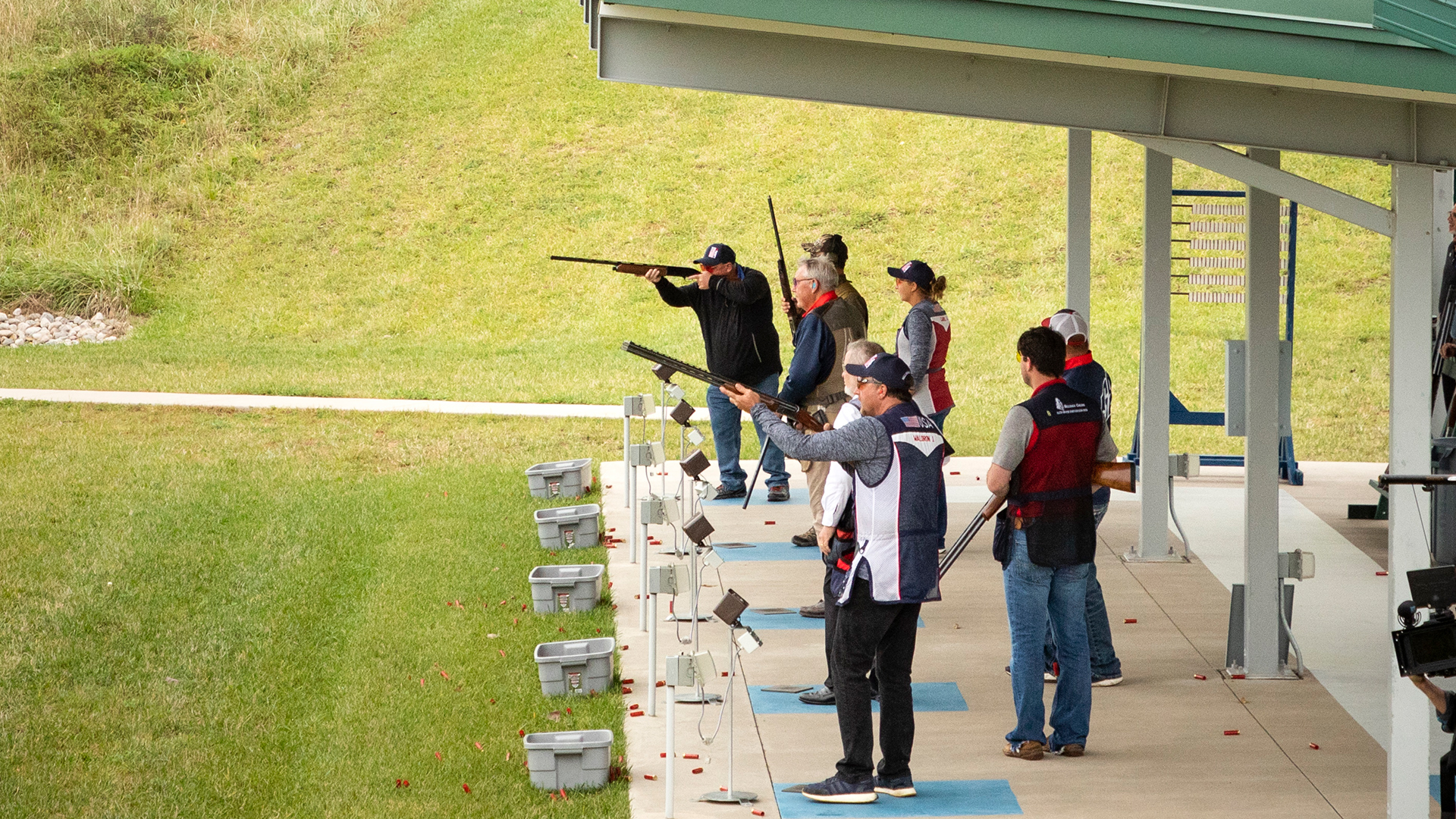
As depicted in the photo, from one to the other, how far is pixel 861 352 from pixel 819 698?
6.50 feet

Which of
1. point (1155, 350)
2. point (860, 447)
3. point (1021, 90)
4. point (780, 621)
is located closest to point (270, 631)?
point (780, 621)

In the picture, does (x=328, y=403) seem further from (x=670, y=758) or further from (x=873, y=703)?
(x=670, y=758)

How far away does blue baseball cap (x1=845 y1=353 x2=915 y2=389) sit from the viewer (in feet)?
19.1

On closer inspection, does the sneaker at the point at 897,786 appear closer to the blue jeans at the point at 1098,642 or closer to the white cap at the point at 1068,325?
the blue jeans at the point at 1098,642

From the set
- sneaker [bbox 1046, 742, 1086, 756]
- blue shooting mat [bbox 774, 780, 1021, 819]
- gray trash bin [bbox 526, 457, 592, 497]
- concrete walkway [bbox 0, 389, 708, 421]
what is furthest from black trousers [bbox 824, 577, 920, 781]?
concrete walkway [bbox 0, 389, 708, 421]

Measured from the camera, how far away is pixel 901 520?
18.9ft

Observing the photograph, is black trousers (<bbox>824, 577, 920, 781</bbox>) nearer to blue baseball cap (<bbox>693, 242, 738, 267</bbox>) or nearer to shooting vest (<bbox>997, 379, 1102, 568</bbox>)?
shooting vest (<bbox>997, 379, 1102, 568</bbox>)

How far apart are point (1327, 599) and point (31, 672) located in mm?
7528

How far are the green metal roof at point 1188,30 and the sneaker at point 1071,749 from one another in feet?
9.78

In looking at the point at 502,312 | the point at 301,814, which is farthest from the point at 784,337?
the point at 301,814

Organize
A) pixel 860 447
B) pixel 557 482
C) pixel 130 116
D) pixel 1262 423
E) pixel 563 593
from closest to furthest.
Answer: pixel 860 447 → pixel 1262 423 → pixel 563 593 → pixel 557 482 → pixel 130 116

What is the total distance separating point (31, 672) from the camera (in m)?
7.84

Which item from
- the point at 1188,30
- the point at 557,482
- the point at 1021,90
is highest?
the point at 1188,30

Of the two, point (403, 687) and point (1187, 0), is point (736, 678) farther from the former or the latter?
point (1187, 0)
